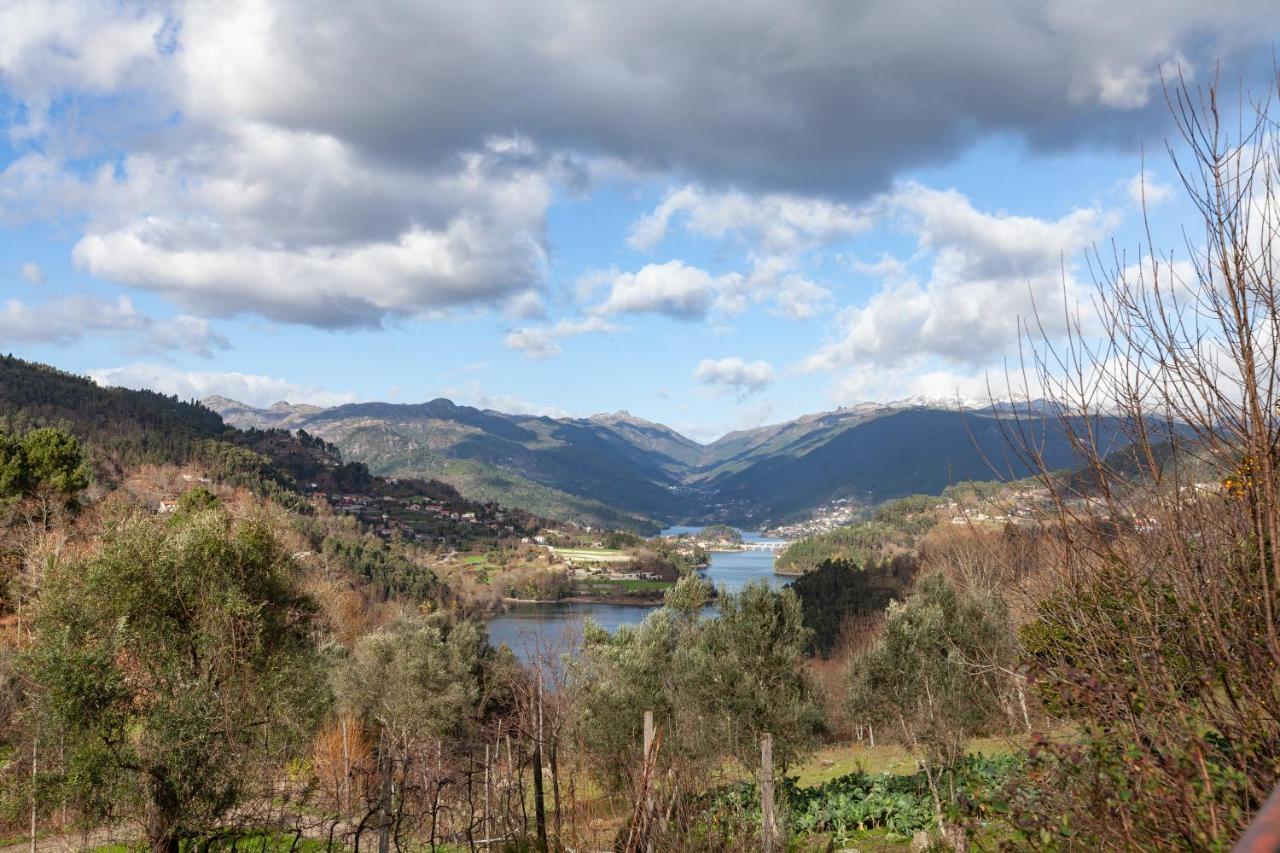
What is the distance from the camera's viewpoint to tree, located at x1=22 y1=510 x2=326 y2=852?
10883 mm

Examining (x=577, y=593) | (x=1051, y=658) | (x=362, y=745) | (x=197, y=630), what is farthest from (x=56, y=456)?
(x=577, y=593)

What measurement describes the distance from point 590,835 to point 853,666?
1828cm

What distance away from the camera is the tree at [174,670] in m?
10.9

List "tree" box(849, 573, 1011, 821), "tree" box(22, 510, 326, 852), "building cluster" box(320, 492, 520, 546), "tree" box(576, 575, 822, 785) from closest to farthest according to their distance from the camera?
"tree" box(22, 510, 326, 852), "tree" box(576, 575, 822, 785), "tree" box(849, 573, 1011, 821), "building cluster" box(320, 492, 520, 546)

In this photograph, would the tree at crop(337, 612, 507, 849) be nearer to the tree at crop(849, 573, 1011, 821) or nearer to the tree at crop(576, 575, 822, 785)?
the tree at crop(576, 575, 822, 785)

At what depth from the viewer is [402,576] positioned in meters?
83.5

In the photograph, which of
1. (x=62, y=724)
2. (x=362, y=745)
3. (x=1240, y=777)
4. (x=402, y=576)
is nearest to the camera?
(x=1240, y=777)

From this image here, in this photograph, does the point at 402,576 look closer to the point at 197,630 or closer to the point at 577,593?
the point at 577,593

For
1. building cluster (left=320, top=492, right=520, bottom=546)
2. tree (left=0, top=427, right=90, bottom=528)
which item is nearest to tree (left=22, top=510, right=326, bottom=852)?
tree (left=0, top=427, right=90, bottom=528)

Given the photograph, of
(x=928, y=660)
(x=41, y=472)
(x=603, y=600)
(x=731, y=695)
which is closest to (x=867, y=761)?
(x=928, y=660)

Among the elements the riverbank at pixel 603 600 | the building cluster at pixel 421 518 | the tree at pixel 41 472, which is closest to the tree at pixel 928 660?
the tree at pixel 41 472

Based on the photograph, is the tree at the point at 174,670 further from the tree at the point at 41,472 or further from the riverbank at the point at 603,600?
the riverbank at the point at 603,600

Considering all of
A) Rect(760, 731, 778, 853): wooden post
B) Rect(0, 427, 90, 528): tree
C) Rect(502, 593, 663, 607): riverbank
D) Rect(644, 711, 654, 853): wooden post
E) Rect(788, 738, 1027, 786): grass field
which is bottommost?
Rect(502, 593, 663, 607): riverbank

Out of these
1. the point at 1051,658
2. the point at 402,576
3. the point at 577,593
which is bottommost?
the point at 577,593
